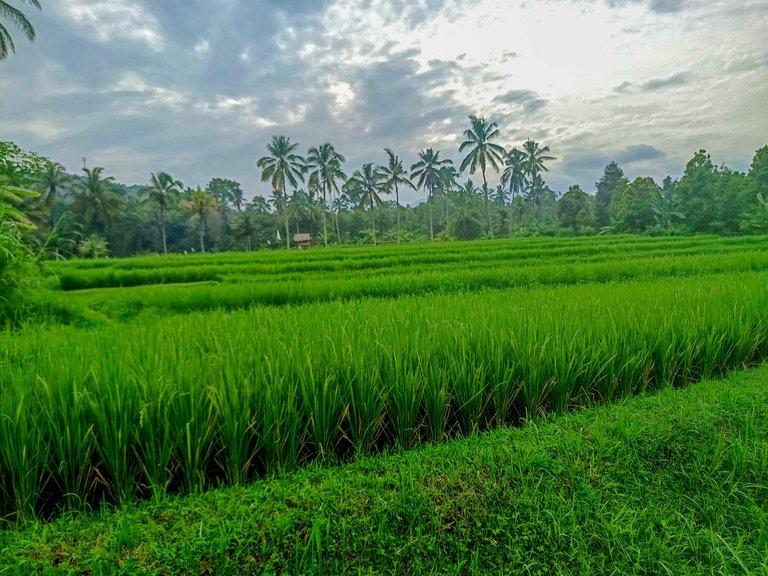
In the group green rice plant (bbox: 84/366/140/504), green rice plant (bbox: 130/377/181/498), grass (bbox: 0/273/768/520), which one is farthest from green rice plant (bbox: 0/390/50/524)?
green rice plant (bbox: 130/377/181/498)

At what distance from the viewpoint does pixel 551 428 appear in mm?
1756

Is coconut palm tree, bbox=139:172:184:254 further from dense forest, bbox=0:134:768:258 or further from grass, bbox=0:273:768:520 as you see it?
grass, bbox=0:273:768:520

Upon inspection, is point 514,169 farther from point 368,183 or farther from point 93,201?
point 93,201

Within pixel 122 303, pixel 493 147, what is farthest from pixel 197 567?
pixel 493 147

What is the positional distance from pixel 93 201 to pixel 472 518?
143ft

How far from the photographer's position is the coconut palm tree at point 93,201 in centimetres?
3428

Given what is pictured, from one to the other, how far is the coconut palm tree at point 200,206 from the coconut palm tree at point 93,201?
6.69m

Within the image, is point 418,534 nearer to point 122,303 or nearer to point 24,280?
point 24,280

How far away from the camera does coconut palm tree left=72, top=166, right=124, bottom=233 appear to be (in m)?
34.3

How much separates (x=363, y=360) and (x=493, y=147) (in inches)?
1472

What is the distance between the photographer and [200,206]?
40375mm

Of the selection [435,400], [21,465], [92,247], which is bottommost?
[435,400]

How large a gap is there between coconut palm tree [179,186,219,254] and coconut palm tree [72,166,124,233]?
22.0ft

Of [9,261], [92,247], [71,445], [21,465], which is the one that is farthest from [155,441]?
[92,247]
